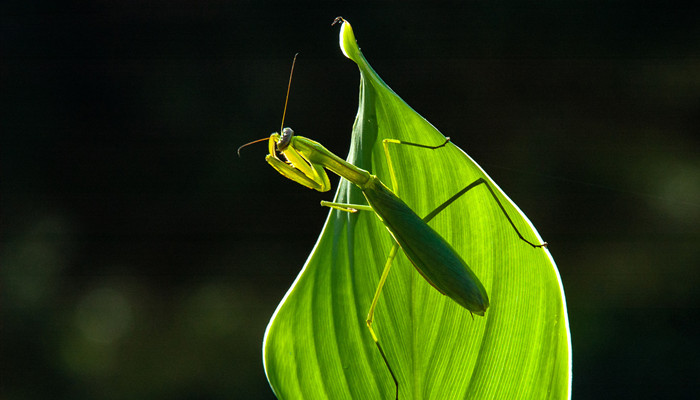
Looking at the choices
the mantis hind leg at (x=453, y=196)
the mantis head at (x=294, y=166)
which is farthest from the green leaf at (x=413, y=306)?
the mantis head at (x=294, y=166)

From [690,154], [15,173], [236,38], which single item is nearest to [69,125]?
[15,173]

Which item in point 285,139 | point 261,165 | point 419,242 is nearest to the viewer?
point 419,242

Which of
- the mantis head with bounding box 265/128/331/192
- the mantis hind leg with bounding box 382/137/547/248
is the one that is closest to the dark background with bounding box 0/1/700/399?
the mantis head with bounding box 265/128/331/192

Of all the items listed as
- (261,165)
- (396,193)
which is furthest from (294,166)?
(261,165)

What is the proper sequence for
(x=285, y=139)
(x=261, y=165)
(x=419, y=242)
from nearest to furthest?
(x=419, y=242) → (x=285, y=139) → (x=261, y=165)

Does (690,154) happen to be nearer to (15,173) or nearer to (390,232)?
(390,232)

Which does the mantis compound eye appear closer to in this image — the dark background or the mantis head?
the mantis head

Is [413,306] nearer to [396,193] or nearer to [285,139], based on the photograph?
[396,193]
